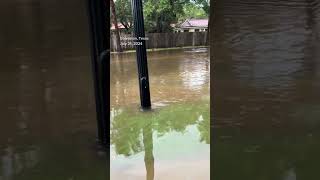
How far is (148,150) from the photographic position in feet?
15.0

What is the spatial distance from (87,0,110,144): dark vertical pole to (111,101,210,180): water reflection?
0.52 meters

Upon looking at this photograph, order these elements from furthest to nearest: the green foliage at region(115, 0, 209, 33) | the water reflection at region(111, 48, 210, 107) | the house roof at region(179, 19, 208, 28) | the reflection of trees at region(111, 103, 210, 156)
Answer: the house roof at region(179, 19, 208, 28) → the green foliage at region(115, 0, 209, 33) → the water reflection at region(111, 48, 210, 107) → the reflection of trees at region(111, 103, 210, 156)

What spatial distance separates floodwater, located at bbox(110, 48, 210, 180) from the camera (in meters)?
3.97

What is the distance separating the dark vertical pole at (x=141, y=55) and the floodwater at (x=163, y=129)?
0.19 m

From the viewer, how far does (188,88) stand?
834 centimetres

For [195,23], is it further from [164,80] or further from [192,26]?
[164,80]

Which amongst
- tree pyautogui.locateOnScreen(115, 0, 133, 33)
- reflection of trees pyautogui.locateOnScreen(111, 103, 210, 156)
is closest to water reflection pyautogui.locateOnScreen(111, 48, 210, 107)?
reflection of trees pyautogui.locateOnScreen(111, 103, 210, 156)

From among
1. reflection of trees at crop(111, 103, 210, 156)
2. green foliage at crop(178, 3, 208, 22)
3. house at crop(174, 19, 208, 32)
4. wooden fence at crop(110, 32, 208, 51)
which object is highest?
green foliage at crop(178, 3, 208, 22)

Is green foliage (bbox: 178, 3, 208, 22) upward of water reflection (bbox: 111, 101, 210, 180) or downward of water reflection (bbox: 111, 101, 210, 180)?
upward

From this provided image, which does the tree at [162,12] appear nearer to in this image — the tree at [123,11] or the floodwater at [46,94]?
the tree at [123,11]

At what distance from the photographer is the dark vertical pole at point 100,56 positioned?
3.50 m

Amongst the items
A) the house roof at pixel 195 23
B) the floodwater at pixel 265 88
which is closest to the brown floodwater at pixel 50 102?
the floodwater at pixel 265 88

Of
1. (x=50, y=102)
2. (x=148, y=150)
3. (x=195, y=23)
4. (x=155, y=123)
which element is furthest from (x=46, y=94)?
(x=195, y=23)

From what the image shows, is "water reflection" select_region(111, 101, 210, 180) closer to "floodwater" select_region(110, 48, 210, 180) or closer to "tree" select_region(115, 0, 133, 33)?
"floodwater" select_region(110, 48, 210, 180)
